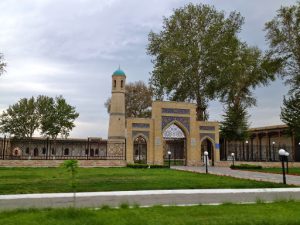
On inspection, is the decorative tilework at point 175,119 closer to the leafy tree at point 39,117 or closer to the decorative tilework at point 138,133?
the decorative tilework at point 138,133

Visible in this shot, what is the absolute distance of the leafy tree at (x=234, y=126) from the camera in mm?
30141

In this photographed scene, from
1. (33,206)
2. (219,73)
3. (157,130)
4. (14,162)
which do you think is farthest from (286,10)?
(33,206)

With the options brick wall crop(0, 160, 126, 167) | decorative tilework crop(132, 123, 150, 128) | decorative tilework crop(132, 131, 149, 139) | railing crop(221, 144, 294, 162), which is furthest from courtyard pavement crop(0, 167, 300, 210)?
railing crop(221, 144, 294, 162)

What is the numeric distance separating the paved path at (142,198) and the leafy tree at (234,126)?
21.5m

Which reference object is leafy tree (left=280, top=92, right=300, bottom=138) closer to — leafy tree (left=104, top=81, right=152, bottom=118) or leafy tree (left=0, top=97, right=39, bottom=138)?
leafy tree (left=104, top=81, right=152, bottom=118)

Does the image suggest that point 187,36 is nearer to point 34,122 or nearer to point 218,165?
point 218,165

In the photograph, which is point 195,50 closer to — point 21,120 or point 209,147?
point 209,147

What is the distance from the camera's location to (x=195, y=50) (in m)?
27.6

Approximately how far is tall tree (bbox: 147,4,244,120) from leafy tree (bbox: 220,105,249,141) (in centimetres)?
252

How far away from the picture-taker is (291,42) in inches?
1040

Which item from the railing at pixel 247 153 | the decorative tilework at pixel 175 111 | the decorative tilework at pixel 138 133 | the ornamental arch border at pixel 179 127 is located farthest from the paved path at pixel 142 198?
the railing at pixel 247 153

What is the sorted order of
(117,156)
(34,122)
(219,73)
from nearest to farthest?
(117,156) → (219,73) → (34,122)

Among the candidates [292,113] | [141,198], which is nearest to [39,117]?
[292,113]

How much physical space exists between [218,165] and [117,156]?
303 inches
